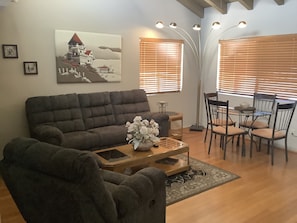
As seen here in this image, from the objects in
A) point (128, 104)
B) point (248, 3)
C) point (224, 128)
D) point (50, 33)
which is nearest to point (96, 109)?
point (128, 104)

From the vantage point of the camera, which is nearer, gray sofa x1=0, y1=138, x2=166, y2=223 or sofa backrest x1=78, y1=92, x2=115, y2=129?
gray sofa x1=0, y1=138, x2=166, y2=223

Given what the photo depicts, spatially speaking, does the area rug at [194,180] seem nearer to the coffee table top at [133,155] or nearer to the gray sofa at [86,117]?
the coffee table top at [133,155]

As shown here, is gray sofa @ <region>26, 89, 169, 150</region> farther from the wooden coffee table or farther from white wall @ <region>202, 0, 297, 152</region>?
white wall @ <region>202, 0, 297, 152</region>

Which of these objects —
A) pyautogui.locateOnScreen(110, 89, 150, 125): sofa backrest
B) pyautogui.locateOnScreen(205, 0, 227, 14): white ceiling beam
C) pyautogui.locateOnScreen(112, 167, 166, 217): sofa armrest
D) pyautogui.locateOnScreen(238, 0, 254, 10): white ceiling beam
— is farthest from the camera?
pyautogui.locateOnScreen(205, 0, 227, 14): white ceiling beam

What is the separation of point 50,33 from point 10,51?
2.20 ft

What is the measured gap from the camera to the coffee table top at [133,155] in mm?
3077

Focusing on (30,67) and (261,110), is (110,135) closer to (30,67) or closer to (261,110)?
(30,67)

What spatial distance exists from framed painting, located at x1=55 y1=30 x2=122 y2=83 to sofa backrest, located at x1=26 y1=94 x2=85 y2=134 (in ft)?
1.35

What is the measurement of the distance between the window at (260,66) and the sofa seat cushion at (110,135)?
272 centimetres

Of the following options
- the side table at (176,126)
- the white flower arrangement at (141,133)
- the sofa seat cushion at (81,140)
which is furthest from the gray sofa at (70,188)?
the side table at (176,126)

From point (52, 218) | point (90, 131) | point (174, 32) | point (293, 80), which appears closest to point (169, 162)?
point (90, 131)

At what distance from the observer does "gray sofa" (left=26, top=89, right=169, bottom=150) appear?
3852 mm

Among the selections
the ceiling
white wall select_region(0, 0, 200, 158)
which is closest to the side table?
white wall select_region(0, 0, 200, 158)

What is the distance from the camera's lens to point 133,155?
329cm
